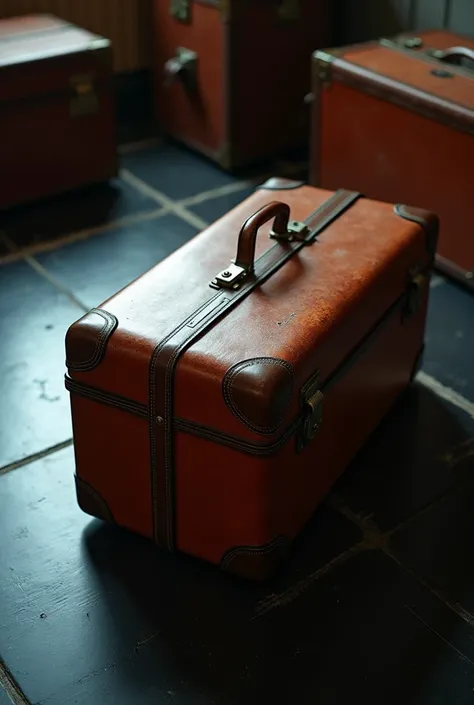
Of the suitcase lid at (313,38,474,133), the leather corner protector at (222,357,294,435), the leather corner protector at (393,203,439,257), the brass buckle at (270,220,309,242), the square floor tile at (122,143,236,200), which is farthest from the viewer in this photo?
the square floor tile at (122,143,236,200)

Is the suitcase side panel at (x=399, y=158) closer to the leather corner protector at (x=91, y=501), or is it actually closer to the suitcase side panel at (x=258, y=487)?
the suitcase side panel at (x=258, y=487)

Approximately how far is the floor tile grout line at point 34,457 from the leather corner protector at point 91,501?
0.76 feet

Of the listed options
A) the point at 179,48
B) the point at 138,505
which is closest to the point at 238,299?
the point at 138,505

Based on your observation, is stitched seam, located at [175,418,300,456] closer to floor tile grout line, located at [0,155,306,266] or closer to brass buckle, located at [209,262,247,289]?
brass buckle, located at [209,262,247,289]

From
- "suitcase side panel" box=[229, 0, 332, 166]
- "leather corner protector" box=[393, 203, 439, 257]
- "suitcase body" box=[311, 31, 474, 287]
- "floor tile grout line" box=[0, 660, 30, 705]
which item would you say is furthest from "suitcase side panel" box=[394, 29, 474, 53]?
"floor tile grout line" box=[0, 660, 30, 705]

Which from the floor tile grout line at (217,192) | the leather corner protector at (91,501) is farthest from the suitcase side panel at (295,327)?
the floor tile grout line at (217,192)

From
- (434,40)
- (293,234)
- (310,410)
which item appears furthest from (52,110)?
(310,410)

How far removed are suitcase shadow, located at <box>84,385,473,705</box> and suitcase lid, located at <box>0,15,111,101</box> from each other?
1493 millimetres

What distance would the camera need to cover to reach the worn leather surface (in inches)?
96.9

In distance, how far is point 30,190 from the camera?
2.92 meters

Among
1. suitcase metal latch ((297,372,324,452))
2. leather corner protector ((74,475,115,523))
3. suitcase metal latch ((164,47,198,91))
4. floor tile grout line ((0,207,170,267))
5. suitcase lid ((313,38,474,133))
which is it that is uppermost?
suitcase lid ((313,38,474,133))

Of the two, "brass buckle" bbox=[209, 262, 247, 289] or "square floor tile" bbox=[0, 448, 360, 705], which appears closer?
"square floor tile" bbox=[0, 448, 360, 705]

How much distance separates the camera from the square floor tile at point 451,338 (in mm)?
2234

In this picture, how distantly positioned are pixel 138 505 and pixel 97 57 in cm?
171
